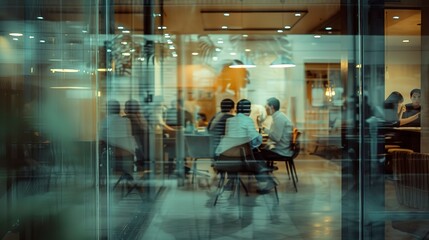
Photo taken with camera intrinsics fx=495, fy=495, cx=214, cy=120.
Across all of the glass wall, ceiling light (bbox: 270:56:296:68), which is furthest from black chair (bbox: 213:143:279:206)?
ceiling light (bbox: 270:56:296:68)

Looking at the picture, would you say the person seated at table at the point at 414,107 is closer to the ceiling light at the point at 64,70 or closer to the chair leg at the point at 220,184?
the ceiling light at the point at 64,70

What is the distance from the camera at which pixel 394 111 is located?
3.26 metres

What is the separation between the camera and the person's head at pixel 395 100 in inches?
126

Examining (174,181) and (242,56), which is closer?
(174,181)

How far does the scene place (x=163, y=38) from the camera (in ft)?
27.8

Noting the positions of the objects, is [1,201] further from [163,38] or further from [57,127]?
[163,38]

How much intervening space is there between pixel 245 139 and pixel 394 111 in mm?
2204

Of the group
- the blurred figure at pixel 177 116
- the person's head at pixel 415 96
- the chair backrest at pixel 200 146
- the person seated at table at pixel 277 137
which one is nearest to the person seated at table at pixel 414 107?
the person's head at pixel 415 96

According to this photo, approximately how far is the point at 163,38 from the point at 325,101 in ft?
12.3

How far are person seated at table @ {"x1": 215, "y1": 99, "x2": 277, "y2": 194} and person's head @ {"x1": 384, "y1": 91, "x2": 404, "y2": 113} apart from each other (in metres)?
2.18

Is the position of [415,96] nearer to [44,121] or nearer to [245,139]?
[245,139]

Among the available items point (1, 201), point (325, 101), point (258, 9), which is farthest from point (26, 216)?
point (325, 101)

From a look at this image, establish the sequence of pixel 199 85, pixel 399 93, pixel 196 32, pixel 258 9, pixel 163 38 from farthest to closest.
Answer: pixel 199 85
pixel 196 32
pixel 163 38
pixel 258 9
pixel 399 93

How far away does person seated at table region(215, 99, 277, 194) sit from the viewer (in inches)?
209
